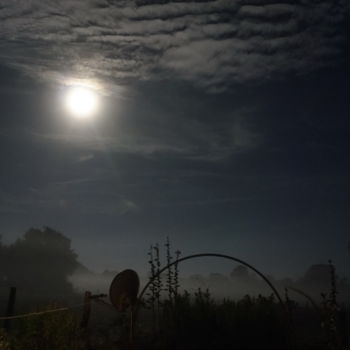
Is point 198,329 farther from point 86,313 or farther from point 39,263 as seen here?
point 39,263

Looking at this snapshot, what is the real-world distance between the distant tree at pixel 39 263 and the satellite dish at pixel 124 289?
134409 millimetres

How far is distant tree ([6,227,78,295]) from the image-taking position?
141m

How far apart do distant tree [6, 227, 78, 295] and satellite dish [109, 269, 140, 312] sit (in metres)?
134

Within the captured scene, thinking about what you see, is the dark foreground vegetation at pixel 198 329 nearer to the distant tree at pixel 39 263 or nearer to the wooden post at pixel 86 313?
the wooden post at pixel 86 313

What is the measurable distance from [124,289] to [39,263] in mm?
146860

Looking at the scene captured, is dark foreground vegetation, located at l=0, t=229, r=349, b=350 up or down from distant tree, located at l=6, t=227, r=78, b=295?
down

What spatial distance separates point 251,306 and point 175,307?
7.89 ft

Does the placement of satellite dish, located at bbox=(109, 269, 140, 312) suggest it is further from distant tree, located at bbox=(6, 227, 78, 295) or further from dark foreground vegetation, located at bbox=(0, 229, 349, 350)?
distant tree, located at bbox=(6, 227, 78, 295)

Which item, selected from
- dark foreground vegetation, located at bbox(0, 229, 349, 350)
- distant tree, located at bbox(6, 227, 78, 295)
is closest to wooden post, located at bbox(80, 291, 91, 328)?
dark foreground vegetation, located at bbox(0, 229, 349, 350)

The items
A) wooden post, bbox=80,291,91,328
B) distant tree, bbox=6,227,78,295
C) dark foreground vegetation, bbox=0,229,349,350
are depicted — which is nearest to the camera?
dark foreground vegetation, bbox=0,229,349,350

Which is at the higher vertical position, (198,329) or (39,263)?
(39,263)

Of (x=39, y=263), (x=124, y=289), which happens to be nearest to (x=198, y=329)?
(x=124, y=289)

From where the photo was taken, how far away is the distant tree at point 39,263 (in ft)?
464

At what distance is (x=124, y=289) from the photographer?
40.1 ft
